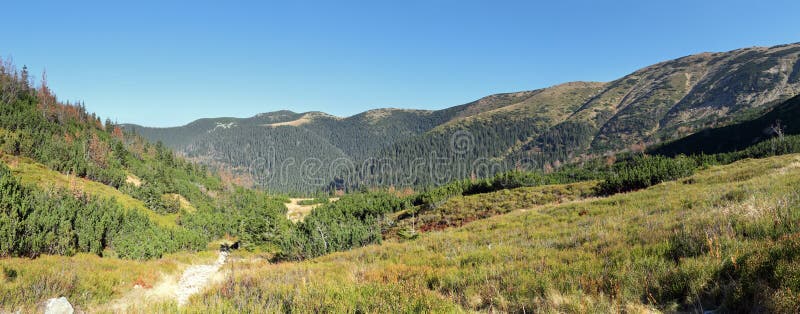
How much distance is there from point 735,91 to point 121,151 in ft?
933

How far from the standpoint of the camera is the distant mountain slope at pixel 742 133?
88500 millimetres

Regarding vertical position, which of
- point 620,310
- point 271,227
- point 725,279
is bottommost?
point 271,227

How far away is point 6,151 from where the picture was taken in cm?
4597

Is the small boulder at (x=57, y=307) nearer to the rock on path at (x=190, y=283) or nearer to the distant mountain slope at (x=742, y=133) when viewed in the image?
the rock on path at (x=190, y=283)

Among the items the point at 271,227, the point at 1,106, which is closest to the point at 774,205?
the point at 271,227

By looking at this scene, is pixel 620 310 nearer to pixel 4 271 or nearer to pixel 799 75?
pixel 4 271

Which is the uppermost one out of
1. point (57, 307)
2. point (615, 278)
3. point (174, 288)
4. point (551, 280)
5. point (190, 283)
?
point (57, 307)

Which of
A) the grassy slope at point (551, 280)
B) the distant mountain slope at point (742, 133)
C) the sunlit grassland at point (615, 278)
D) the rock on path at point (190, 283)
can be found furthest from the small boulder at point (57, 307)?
the distant mountain slope at point (742, 133)

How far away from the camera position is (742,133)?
99938 mm

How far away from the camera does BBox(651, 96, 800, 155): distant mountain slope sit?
290 feet

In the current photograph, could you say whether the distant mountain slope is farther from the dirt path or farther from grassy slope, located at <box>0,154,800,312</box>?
the dirt path

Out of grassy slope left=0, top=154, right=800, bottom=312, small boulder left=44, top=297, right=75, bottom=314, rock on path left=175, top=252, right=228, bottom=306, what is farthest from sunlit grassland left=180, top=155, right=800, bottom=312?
rock on path left=175, top=252, right=228, bottom=306

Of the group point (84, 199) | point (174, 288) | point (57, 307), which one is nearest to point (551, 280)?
point (57, 307)

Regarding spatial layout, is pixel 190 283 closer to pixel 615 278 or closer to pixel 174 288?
pixel 174 288
